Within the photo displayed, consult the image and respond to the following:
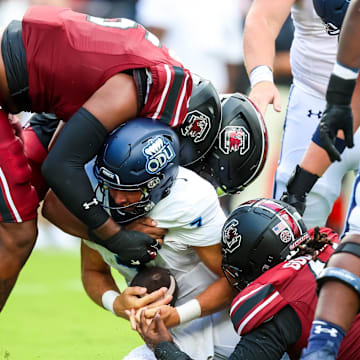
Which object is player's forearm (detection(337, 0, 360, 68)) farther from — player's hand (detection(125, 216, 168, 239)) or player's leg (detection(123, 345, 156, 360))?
player's leg (detection(123, 345, 156, 360))

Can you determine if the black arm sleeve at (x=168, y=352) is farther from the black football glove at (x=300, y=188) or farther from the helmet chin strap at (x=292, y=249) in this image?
the black football glove at (x=300, y=188)

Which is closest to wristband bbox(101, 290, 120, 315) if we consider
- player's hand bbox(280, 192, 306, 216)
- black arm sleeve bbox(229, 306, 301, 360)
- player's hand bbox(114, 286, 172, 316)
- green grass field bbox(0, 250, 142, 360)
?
player's hand bbox(114, 286, 172, 316)

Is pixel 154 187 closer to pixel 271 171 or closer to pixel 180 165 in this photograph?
pixel 180 165

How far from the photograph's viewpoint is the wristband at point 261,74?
13.5 feet

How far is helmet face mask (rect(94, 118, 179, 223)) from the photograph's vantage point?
127 inches

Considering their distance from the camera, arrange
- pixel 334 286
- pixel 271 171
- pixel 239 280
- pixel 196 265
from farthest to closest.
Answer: pixel 271 171
pixel 196 265
pixel 239 280
pixel 334 286

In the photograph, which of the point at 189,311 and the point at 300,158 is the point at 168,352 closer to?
the point at 189,311

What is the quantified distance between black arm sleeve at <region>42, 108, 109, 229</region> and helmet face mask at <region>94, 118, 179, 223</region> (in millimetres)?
68

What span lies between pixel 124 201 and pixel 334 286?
1.05 meters

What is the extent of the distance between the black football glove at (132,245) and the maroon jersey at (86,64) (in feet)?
1.60

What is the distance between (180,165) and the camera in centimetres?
362

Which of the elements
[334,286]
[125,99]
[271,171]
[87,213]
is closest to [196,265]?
[87,213]

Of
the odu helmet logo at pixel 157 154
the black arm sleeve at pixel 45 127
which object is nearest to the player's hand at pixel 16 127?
the black arm sleeve at pixel 45 127

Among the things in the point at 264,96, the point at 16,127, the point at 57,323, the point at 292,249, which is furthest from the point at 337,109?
the point at 57,323
